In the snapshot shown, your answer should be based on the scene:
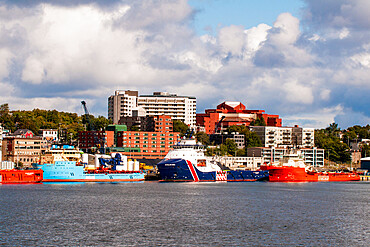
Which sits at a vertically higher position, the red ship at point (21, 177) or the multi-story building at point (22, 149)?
the multi-story building at point (22, 149)

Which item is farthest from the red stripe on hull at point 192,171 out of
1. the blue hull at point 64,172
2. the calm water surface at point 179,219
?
the calm water surface at point 179,219

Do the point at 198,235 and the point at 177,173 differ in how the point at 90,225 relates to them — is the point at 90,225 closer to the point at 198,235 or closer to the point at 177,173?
the point at 198,235

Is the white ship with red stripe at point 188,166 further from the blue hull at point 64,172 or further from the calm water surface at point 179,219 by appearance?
the calm water surface at point 179,219

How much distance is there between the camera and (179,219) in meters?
66.9

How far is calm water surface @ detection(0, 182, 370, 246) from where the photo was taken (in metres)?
53.9

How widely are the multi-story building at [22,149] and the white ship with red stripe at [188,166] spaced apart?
6202cm

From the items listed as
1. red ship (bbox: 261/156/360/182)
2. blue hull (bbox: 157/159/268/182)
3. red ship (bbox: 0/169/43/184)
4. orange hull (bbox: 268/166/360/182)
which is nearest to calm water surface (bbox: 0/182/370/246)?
red ship (bbox: 0/169/43/184)

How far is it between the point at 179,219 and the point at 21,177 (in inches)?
2590

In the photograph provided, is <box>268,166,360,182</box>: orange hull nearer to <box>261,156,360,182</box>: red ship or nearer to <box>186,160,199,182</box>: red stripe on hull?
<box>261,156,360,182</box>: red ship

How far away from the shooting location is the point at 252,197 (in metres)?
95.4

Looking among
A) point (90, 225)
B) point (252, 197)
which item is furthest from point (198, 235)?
point (252, 197)

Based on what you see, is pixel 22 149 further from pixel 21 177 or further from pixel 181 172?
pixel 181 172

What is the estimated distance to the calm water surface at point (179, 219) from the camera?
53.9m

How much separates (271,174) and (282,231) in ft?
297
